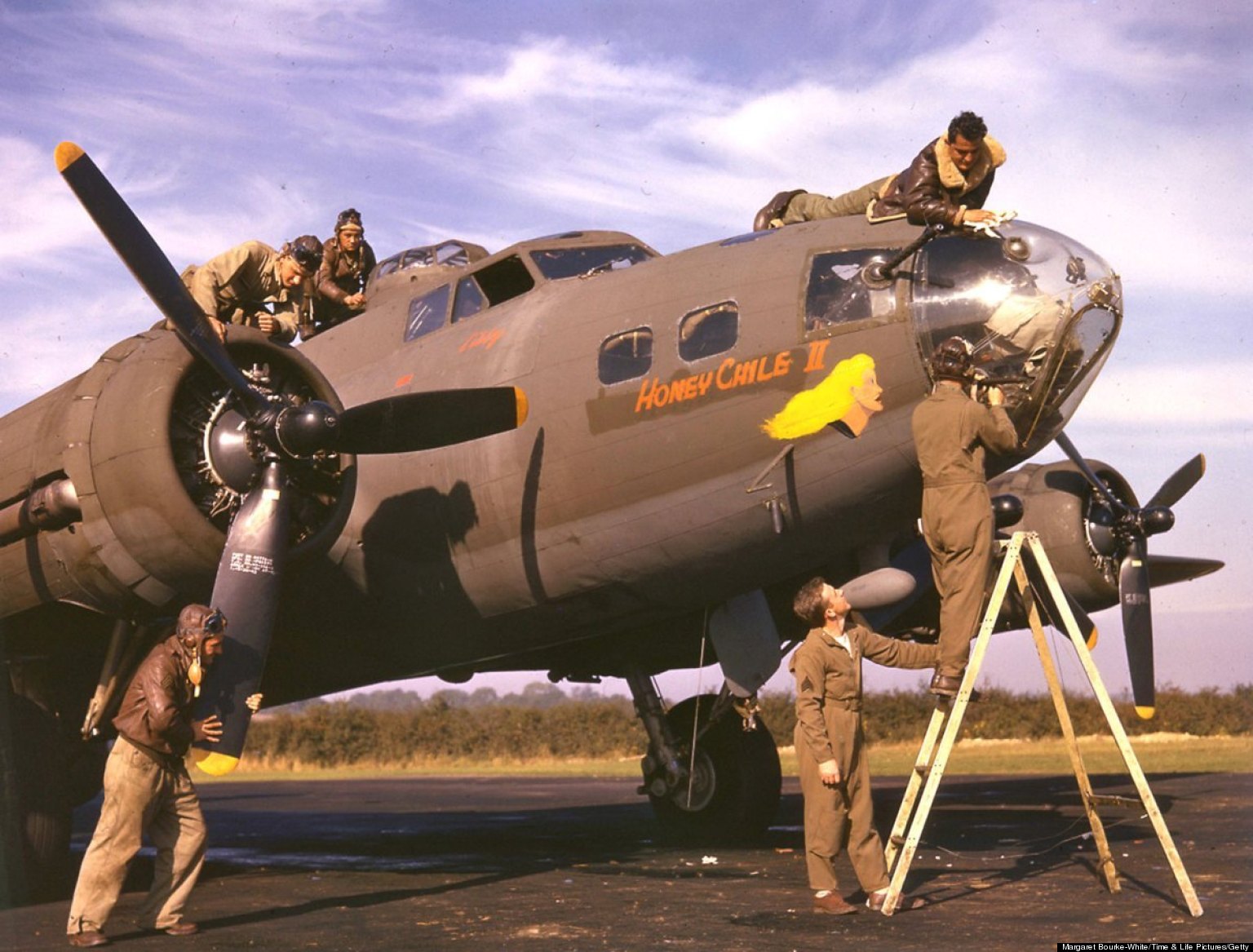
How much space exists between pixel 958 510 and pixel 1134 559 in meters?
7.98

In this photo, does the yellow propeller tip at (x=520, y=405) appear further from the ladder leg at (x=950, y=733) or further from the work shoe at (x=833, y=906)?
the work shoe at (x=833, y=906)

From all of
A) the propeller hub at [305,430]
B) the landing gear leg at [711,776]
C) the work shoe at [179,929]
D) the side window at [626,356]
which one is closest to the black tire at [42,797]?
the work shoe at [179,929]

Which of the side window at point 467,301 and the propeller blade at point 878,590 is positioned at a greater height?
the side window at point 467,301

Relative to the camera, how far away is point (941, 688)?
8.91 metres

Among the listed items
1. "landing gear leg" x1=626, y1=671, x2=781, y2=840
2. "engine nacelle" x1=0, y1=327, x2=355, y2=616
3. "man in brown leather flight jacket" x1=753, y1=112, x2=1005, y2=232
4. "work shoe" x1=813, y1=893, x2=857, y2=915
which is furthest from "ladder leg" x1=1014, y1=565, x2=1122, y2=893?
"engine nacelle" x1=0, y1=327, x2=355, y2=616

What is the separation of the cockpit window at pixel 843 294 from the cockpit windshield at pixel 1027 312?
1.07ft

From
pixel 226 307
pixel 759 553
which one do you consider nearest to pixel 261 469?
pixel 226 307

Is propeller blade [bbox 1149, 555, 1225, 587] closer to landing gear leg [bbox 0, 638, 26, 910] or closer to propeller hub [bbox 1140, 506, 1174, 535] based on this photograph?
propeller hub [bbox 1140, 506, 1174, 535]

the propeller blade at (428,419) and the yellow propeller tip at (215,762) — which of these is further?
the propeller blade at (428,419)

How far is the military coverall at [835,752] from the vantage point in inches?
359

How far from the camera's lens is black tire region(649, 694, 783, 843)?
1423 cm

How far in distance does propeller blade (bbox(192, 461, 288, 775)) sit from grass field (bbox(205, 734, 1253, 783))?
20.6m

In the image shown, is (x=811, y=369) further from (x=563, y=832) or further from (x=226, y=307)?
(x=563, y=832)

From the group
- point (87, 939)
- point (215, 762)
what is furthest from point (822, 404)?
point (87, 939)
